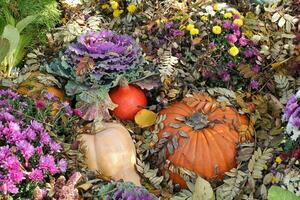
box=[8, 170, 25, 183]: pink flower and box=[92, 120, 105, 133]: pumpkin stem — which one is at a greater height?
box=[8, 170, 25, 183]: pink flower

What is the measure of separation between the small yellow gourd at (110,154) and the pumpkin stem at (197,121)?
1.05ft

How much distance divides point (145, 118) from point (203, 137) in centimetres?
36

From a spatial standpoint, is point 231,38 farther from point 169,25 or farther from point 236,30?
point 169,25

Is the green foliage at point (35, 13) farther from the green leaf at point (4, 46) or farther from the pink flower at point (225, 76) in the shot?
the pink flower at point (225, 76)

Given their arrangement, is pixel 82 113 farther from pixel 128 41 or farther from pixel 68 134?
pixel 128 41

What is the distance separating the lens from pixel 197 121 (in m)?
2.67

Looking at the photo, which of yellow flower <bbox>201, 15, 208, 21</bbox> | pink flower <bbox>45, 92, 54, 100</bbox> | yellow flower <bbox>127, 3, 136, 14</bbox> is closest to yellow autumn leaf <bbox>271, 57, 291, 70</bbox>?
yellow flower <bbox>201, 15, 208, 21</bbox>

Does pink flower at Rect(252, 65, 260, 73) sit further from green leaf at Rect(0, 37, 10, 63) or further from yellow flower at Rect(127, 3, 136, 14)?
green leaf at Rect(0, 37, 10, 63)

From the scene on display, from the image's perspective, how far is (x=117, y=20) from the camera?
11.1 feet

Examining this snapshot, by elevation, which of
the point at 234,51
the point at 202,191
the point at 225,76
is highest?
the point at 234,51

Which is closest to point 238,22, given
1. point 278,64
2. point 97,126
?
point 278,64

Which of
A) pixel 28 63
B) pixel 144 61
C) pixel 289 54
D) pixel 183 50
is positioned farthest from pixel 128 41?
pixel 289 54

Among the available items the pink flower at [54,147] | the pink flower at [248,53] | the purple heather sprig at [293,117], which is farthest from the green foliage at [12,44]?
the purple heather sprig at [293,117]

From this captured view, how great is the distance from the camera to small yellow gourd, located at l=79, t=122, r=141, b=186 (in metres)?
2.58
